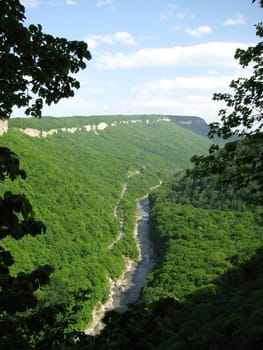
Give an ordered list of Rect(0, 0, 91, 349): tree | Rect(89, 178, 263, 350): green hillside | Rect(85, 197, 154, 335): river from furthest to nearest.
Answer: Rect(85, 197, 154, 335): river, Rect(89, 178, 263, 350): green hillside, Rect(0, 0, 91, 349): tree

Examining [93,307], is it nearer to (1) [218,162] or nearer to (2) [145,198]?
(1) [218,162]

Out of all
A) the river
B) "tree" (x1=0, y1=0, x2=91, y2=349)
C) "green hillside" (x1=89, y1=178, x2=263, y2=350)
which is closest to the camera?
"tree" (x1=0, y1=0, x2=91, y2=349)

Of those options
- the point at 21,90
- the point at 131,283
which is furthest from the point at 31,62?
the point at 131,283

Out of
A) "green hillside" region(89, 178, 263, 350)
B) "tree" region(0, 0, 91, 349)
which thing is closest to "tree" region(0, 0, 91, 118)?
"tree" region(0, 0, 91, 349)

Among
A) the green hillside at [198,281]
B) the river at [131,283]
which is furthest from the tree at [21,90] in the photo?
the river at [131,283]

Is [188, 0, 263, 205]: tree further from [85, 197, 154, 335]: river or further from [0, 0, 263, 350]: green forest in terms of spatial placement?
[85, 197, 154, 335]: river

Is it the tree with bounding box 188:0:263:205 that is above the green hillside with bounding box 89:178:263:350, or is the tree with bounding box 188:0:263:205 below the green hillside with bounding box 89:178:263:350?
above

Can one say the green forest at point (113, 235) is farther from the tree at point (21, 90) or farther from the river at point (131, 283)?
the river at point (131, 283)
